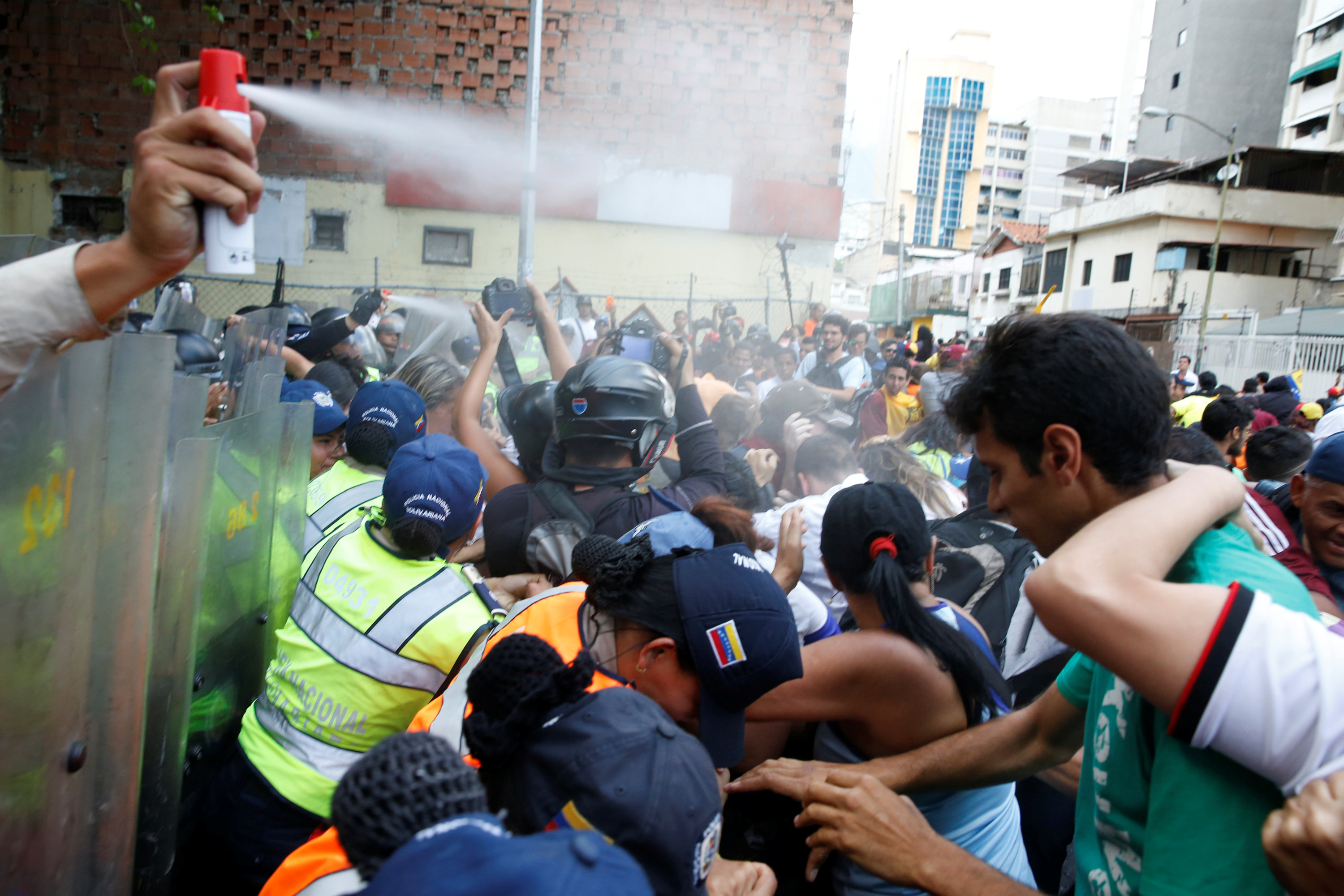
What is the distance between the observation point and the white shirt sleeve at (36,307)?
4.32ft

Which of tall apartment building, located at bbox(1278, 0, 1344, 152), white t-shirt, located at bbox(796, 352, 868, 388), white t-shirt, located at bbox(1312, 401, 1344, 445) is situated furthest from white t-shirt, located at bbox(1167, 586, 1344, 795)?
tall apartment building, located at bbox(1278, 0, 1344, 152)

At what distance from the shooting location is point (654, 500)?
2801mm

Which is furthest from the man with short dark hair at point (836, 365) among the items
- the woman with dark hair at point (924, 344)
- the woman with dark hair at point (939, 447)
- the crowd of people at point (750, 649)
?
the crowd of people at point (750, 649)

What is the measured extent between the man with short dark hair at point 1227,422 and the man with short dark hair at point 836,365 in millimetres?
3405

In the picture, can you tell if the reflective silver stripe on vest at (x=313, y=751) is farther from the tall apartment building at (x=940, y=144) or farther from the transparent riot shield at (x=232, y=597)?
the tall apartment building at (x=940, y=144)

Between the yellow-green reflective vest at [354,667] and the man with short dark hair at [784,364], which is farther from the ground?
the man with short dark hair at [784,364]

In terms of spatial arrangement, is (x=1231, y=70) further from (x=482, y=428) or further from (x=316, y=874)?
(x=316, y=874)

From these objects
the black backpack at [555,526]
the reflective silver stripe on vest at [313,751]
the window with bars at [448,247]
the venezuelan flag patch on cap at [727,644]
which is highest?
the window with bars at [448,247]

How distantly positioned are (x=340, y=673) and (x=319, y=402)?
6.64 feet

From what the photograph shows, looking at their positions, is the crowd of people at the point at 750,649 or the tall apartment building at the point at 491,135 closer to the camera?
the crowd of people at the point at 750,649

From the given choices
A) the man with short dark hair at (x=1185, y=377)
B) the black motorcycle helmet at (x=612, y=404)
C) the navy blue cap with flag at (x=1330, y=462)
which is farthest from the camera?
the man with short dark hair at (x=1185, y=377)

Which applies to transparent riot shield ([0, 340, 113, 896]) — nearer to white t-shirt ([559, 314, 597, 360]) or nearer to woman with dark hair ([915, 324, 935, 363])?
white t-shirt ([559, 314, 597, 360])

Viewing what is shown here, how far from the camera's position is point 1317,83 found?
149 feet

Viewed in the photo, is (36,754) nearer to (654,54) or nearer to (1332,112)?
(654,54)
